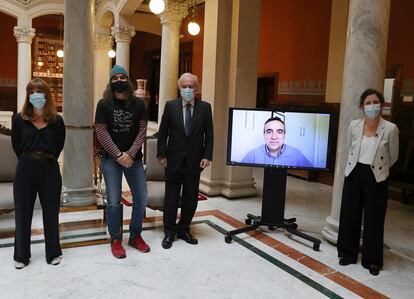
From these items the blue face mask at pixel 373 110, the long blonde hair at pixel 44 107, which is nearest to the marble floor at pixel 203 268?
the long blonde hair at pixel 44 107

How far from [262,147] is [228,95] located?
201 centimetres

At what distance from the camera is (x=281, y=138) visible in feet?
14.4

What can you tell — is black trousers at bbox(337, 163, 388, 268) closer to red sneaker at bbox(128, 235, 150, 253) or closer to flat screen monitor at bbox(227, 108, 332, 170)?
flat screen monitor at bbox(227, 108, 332, 170)

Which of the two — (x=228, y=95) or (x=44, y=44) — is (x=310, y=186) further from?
(x=44, y=44)

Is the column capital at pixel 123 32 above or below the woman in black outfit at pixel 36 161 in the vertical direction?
above

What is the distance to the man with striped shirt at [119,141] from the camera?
3729mm

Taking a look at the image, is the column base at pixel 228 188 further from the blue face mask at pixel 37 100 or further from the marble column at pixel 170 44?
the blue face mask at pixel 37 100

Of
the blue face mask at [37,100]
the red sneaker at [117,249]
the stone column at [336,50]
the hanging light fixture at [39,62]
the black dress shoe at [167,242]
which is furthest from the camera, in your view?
the hanging light fixture at [39,62]

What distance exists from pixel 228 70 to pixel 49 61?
11334 millimetres

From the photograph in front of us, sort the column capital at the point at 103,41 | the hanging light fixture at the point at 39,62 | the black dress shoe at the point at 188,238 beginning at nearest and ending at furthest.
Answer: the black dress shoe at the point at 188,238, the column capital at the point at 103,41, the hanging light fixture at the point at 39,62

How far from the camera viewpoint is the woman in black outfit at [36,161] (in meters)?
3.45

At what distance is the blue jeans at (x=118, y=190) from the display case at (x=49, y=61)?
12454 millimetres

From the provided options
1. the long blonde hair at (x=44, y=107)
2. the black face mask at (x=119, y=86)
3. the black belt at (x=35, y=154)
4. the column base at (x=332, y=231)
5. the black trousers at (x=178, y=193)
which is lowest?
the column base at (x=332, y=231)

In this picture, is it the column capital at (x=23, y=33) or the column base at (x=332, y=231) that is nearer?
the column base at (x=332, y=231)
